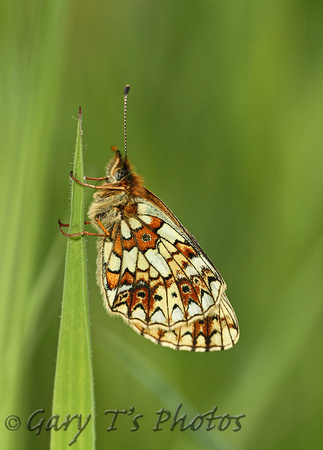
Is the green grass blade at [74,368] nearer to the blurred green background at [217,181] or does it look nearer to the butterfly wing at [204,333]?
the blurred green background at [217,181]

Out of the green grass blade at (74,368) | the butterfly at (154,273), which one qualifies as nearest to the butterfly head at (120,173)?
the butterfly at (154,273)

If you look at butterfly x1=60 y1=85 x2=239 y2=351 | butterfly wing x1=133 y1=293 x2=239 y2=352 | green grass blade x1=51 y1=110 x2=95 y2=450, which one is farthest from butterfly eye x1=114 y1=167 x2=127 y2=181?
green grass blade x1=51 y1=110 x2=95 y2=450

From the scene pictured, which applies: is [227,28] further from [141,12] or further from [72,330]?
[72,330]

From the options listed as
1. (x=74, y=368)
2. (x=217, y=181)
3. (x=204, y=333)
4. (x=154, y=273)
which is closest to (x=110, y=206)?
(x=154, y=273)

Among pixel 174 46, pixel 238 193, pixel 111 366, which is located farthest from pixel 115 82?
pixel 111 366

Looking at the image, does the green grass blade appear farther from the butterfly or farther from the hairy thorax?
the hairy thorax

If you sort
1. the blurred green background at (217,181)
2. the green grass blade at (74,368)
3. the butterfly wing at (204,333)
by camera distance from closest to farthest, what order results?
the green grass blade at (74,368) → the butterfly wing at (204,333) → the blurred green background at (217,181)
